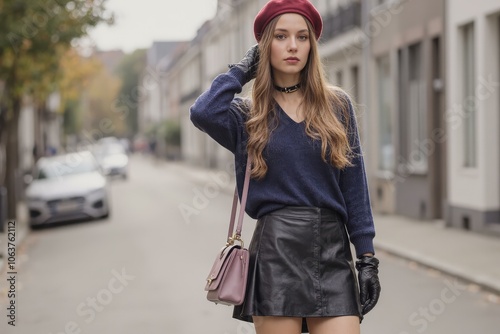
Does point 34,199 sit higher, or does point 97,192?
point 97,192

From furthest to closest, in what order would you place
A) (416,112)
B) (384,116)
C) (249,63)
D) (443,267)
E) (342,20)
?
(342,20) → (384,116) → (416,112) → (443,267) → (249,63)

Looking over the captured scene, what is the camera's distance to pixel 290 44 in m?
3.26

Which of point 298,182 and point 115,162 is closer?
point 298,182

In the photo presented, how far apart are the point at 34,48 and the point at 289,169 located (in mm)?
16347

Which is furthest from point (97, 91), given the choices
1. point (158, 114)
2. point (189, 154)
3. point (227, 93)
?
point (227, 93)

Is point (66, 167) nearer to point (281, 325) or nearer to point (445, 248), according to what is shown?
point (445, 248)

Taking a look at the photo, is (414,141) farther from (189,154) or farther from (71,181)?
(189,154)

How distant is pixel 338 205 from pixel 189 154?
57.7m

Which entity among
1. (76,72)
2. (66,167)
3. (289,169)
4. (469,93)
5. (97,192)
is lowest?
(97,192)

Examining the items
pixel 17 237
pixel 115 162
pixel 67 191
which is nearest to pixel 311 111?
pixel 17 237

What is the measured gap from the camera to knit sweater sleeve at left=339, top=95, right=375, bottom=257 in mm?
3314

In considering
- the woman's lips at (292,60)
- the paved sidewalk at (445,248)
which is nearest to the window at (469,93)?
the paved sidewalk at (445,248)

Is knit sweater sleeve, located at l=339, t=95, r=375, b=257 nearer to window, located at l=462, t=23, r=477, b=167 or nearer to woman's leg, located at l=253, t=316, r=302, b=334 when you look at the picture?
woman's leg, located at l=253, t=316, r=302, b=334

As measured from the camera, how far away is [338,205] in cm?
324
